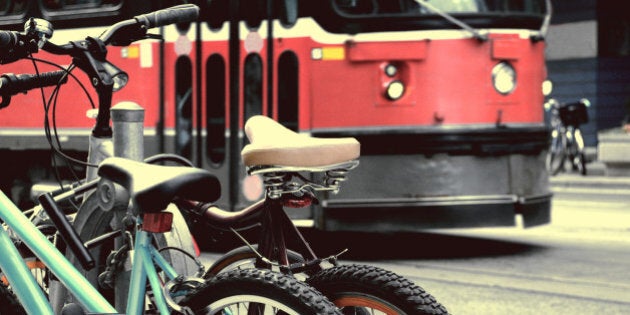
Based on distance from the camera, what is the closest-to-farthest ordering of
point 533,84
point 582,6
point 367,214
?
point 367,214, point 533,84, point 582,6

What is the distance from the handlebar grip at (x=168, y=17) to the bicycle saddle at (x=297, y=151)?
0.64 meters

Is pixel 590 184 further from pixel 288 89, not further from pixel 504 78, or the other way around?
pixel 288 89

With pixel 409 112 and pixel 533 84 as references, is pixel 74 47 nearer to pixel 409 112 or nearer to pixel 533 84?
pixel 409 112

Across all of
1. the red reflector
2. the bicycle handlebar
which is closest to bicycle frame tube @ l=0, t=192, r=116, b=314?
the red reflector

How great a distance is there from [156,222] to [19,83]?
2.84ft

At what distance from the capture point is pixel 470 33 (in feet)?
26.8

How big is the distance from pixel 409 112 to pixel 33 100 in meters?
3.06

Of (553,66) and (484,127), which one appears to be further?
(553,66)

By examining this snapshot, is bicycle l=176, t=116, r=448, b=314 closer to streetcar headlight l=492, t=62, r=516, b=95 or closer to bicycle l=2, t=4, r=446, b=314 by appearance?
bicycle l=2, t=4, r=446, b=314

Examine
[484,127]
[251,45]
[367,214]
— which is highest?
[251,45]

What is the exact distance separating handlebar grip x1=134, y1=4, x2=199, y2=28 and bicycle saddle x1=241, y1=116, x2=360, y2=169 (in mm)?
636

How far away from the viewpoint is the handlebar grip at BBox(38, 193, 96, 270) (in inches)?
122

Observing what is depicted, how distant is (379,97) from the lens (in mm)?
8047

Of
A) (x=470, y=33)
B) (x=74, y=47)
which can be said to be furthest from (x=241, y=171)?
(x=74, y=47)
